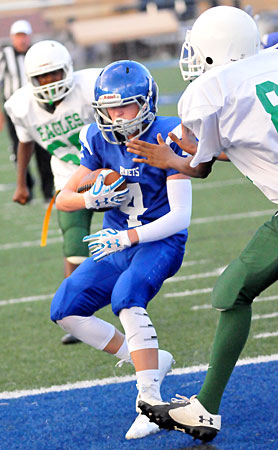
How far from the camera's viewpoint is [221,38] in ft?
10.1

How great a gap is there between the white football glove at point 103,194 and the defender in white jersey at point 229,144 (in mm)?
261

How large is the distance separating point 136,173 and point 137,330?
2.20ft

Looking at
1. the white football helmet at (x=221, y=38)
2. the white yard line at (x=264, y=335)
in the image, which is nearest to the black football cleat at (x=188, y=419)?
the white football helmet at (x=221, y=38)

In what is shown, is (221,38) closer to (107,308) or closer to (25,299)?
(107,308)

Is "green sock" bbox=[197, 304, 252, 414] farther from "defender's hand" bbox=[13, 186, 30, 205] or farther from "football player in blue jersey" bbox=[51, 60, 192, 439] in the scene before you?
"defender's hand" bbox=[13, 186, 30, 205]

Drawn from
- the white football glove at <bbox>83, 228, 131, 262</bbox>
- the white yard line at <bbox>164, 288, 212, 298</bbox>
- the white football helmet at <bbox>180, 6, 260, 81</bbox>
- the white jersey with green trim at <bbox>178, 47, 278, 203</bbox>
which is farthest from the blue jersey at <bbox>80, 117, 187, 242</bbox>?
the white yard line at <bbox>164, 288, 212, 298</bbox>

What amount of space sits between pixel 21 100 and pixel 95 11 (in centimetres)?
3286

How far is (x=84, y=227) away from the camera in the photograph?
490cm

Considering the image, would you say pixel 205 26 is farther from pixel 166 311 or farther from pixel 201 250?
pixel 201 250

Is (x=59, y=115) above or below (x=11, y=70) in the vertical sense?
above

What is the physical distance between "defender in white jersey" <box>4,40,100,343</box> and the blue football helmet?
141cm

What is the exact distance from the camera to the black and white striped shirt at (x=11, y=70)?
31.4 feet

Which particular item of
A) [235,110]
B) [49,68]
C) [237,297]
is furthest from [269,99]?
[49,68]

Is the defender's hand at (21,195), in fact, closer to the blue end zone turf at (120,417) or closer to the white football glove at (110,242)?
the blue end zone turf at (120,417)
